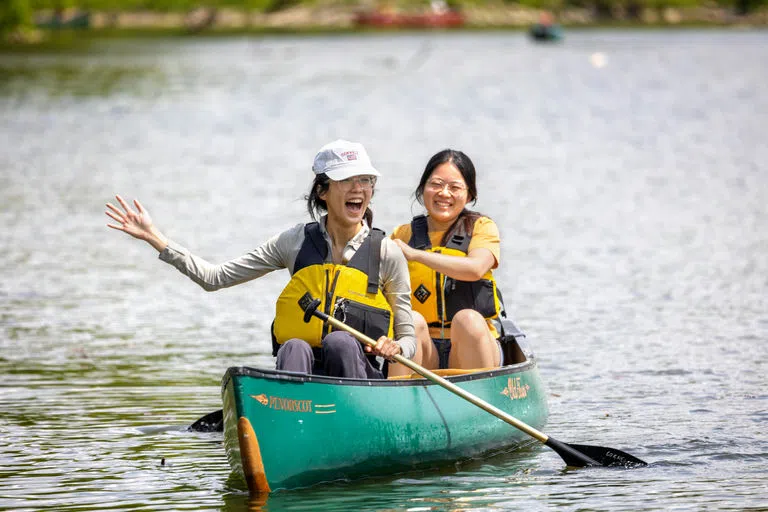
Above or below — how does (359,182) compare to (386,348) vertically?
above

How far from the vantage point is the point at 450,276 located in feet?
26.6

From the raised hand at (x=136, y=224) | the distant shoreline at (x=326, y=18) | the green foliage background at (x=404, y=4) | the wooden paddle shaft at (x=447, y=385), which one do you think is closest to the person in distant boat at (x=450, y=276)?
the wooden paddle shaft at (x=447, y=385)

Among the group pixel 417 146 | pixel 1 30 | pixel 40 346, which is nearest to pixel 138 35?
pixel 1 30

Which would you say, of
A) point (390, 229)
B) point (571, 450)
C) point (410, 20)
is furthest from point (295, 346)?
point (410, 20)

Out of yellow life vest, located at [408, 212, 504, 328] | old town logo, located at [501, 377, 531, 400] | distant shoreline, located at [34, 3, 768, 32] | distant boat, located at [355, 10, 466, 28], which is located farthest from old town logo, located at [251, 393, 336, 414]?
distant boat, located at [355, 10, 466, 28]

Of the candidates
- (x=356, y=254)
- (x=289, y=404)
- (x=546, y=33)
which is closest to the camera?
(x=289, y=404)

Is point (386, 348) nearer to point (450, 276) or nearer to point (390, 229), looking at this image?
point (450, 276)

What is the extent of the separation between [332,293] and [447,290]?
125cm

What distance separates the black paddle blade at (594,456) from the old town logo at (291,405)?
1.54 m

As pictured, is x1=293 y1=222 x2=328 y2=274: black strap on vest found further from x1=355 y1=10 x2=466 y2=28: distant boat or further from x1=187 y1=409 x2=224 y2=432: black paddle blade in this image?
x1=355 y1=10 x2=466 y2=28: distant boat

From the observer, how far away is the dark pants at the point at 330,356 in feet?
23.2

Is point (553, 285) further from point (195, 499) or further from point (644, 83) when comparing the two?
point (644, 83)

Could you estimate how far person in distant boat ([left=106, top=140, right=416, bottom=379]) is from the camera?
7.16 metres

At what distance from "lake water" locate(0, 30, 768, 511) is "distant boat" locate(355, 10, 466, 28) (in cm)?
11206
